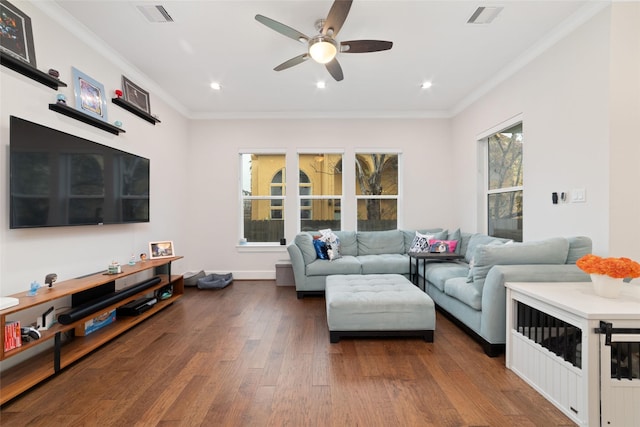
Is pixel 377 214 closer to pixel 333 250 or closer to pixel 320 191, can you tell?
pixel 320 191

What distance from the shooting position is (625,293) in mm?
1832

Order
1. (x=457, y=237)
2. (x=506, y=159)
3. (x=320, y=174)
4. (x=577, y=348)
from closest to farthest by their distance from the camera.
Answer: (x=577, y=348) → (x=506, y=159) → (x=457, y=237) → (x=320, y=174)

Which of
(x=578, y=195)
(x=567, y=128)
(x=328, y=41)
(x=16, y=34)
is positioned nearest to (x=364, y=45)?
(x=328, y=41)

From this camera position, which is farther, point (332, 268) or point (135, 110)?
point (332, 268)

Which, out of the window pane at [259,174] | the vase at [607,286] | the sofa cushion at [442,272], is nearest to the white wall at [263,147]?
the window pane at [259,174]

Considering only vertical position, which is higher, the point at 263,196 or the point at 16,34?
the point at 16,34

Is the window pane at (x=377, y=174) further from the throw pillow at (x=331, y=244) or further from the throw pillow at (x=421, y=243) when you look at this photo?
the throw pillow at (x=331, y=244)

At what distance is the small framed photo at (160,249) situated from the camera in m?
3.67

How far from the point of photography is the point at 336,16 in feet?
6.86

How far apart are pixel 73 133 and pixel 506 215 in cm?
499

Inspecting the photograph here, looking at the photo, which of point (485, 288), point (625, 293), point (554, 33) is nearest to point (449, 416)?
point (485, 288)

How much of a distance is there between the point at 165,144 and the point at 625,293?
17.1ft

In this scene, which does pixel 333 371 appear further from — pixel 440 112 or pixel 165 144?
pixel 440 112

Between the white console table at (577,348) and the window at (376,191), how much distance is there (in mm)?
3128
